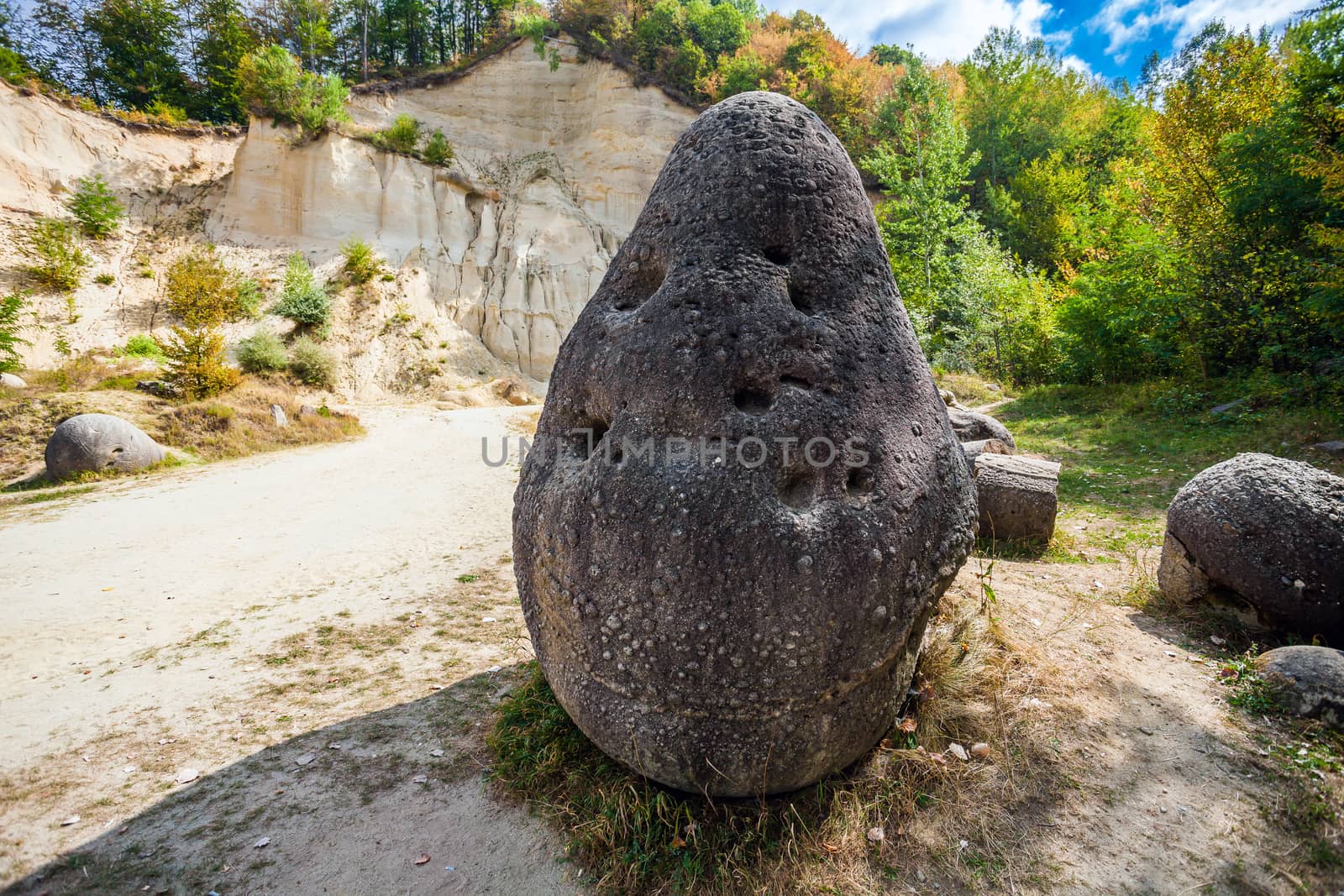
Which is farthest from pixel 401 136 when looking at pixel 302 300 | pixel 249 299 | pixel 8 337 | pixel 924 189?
pixel 924 189

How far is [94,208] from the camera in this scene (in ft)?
52.4

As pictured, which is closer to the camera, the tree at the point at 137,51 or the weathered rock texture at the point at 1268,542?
the weathered rock texture at the point at 1268,542

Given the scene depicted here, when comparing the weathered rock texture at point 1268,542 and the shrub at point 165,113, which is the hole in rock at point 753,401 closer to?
the weathered rock texture at point 1268,542

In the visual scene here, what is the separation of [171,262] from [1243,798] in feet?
75.2

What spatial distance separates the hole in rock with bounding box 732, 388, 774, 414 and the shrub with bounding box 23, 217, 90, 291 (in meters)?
20.4

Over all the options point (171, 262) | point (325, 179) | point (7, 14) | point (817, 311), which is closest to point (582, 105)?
point (325, 179)

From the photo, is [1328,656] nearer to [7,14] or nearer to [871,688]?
[871,688]

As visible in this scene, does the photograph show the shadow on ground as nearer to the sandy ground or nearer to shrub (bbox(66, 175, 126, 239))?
the sandy ground

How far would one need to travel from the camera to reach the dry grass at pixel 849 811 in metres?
2.18

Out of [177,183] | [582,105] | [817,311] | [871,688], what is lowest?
[871,688]

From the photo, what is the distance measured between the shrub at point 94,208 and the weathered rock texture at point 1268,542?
23.7 metres

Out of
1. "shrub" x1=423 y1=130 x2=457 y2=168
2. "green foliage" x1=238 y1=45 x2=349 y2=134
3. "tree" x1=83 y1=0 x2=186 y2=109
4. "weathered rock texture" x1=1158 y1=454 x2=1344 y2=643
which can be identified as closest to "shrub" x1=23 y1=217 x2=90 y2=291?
"green foliage" x1=238 y1=45 x2=349 y2=134

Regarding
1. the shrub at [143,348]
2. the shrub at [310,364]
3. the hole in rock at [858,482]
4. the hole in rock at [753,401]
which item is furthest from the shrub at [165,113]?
the hole in rock at [858,482]

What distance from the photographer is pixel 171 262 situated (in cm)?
1662
